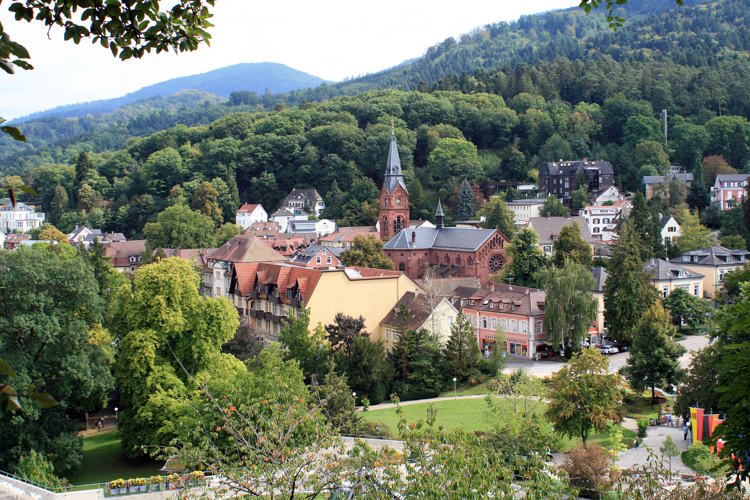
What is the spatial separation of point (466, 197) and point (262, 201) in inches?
1231

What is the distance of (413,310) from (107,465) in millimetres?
18606

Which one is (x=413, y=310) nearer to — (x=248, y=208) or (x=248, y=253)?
(x=248, y=253)

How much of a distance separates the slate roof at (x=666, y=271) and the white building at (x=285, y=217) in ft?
159

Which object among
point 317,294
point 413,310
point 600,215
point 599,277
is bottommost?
point 600,215

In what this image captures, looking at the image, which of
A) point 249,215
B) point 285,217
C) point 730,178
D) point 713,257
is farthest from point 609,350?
point 249,215

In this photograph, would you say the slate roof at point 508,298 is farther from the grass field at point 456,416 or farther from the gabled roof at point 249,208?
the gabled roof at point 249,208


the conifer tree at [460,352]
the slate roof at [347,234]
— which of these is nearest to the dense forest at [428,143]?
the slate roof at [347,234]

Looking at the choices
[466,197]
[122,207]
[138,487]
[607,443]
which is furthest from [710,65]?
[138,487]

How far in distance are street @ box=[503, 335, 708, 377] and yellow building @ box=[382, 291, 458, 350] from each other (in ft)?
13.2

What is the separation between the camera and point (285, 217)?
97.1 m

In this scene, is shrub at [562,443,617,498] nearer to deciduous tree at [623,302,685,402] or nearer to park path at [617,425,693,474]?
park path at [617,425,693,474]

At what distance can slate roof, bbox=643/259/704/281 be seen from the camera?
53875 millimetres

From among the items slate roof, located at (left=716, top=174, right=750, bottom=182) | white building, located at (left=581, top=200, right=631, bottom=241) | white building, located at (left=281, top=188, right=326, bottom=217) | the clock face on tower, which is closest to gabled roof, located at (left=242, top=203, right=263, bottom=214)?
white building, located at (left=281, top=188, right=326, bottom=217)

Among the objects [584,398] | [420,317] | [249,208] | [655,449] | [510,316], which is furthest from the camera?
[249,208]
